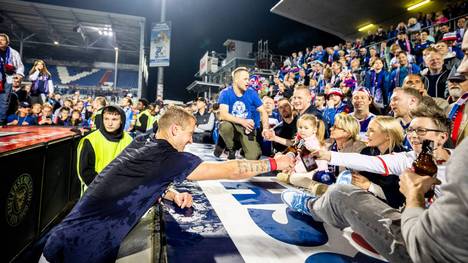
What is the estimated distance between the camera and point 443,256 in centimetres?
98

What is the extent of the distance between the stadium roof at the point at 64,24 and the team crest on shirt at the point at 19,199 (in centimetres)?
1581

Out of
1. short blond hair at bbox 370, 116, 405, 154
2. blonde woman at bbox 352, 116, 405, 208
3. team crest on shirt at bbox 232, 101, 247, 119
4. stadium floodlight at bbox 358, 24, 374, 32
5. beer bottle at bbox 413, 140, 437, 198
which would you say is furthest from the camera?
stadium floodlight at bbox 358, 24, 374, 32

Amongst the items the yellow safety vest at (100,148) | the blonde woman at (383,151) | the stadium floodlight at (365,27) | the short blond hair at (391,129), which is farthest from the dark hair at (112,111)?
the stadium floodlight at (365,27)

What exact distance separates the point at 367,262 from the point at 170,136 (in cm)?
160

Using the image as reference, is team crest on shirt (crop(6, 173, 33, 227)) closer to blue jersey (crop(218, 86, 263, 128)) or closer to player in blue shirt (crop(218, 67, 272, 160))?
player in blue shirt (crop(218, 67, 272, 160))

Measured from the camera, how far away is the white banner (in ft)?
44.1

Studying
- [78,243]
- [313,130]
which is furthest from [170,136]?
[313,130]

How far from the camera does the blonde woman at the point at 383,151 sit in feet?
8.32

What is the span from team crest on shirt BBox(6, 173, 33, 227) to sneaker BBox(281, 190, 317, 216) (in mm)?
2340

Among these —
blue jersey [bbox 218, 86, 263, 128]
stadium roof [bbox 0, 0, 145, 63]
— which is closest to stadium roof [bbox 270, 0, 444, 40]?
stadium roof [bbox 0, 0, 145, 63]

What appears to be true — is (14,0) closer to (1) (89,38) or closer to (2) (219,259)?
(1) (89,38)

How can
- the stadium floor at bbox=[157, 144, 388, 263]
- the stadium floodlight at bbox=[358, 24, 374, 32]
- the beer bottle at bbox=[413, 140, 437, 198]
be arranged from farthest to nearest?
the stadium floodlight at bbox=[358, 24, 374, 32] < the stadium floor at bbox=[157, 144, 388, 263] < the beer bottle at bbox=[413, 140, 437, 198]

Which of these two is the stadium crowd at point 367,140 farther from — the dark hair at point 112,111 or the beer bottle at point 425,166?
the beer bottle at point 425,166

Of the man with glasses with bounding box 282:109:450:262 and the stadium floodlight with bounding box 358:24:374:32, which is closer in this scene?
the man with glasses with bounding box 282:109:450:262
